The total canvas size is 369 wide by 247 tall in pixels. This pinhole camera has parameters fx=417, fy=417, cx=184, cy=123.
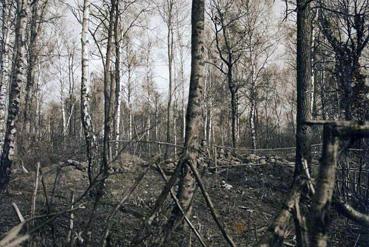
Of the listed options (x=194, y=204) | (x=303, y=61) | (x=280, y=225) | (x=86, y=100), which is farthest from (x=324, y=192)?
(x=86, y=100)

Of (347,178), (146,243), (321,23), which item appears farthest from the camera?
(321,23)

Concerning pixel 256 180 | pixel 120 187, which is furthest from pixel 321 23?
pixel 120 187

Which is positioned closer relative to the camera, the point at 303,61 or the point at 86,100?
the point at 303,61

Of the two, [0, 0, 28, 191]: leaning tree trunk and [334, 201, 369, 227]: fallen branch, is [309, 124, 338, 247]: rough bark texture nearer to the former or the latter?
[334, 201, 369, 227]: fallen branch

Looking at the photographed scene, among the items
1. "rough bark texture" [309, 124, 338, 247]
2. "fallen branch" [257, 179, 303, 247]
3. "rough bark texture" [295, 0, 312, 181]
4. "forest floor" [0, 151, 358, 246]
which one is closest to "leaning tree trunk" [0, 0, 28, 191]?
"forest floor" [0, 151, 358, 246]

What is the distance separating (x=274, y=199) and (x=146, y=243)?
756cm

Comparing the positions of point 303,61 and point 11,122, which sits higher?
point 303,61

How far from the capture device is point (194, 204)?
812 centimetres

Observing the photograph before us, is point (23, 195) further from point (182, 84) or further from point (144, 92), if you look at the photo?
point (144, 92)

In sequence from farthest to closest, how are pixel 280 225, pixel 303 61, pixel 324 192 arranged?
pixel 303 61, pixel 280 225, pixel 324 192

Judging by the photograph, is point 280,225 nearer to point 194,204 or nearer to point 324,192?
point 324,192

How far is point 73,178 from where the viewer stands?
11492 mm

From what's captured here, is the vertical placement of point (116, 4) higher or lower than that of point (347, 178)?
higher

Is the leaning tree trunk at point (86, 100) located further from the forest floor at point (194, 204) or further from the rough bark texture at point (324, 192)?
the rough bark texture at point (324, 192)
